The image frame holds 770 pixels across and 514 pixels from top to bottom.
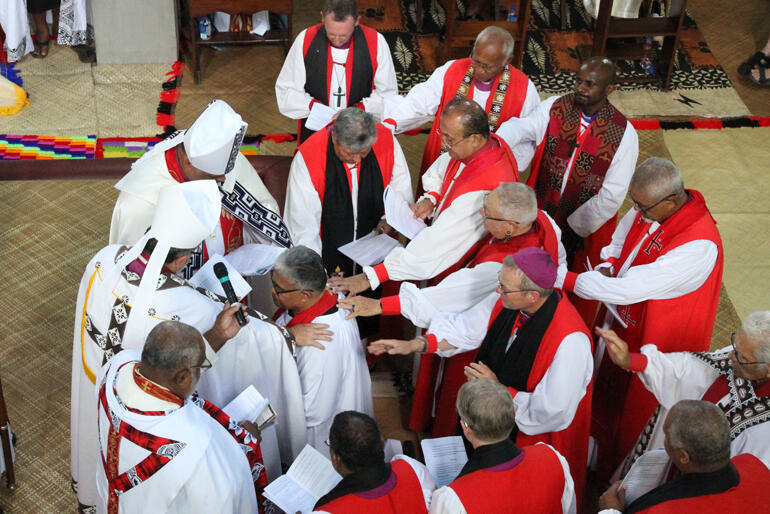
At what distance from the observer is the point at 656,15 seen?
25.9 ft

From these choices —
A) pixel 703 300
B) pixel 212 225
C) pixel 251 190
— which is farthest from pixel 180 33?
pixel 703 300

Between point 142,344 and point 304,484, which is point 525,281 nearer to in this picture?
point 304,484

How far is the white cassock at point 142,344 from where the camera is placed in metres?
3.33

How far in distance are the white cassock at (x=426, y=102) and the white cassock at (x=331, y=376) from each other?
1.79 metres

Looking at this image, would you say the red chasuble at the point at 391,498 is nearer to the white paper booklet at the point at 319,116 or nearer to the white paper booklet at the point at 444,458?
the white paper booklet at the point at 444,458

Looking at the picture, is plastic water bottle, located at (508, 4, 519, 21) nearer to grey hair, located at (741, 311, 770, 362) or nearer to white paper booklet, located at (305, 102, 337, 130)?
white paper booklet, located at (305, 102, 337, 130)

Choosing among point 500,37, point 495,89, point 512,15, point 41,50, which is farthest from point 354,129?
point 41,50

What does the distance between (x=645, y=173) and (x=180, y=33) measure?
505cm

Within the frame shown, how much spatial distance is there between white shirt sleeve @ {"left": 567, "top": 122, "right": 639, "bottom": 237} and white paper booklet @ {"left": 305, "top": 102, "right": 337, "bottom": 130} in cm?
162

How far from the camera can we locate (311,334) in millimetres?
3646

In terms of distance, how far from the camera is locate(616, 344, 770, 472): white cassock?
10.5 ft

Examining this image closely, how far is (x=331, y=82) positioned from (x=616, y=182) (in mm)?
1885

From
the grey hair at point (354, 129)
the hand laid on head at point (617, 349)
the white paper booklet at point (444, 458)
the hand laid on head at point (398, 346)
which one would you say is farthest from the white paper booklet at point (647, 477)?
the grey hair at point (354, 129)

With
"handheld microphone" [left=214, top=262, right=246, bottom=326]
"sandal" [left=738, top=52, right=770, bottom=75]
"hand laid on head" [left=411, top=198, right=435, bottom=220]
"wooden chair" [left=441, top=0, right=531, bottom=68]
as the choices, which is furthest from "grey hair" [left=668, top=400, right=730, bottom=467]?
"sandal" [left=738, top=52, right=770, bottom=75]
